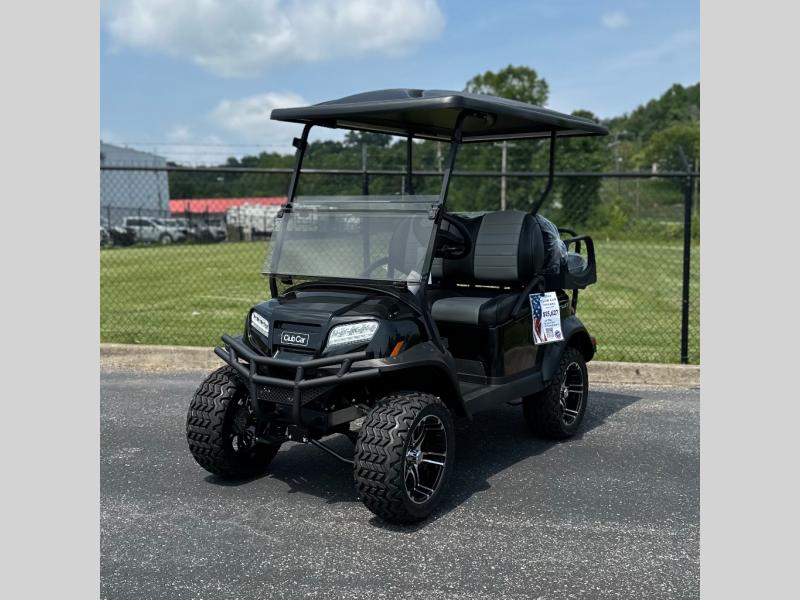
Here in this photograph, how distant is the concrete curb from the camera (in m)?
6.84

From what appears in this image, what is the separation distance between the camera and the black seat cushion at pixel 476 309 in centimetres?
462

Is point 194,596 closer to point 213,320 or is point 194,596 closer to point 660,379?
point 660,379

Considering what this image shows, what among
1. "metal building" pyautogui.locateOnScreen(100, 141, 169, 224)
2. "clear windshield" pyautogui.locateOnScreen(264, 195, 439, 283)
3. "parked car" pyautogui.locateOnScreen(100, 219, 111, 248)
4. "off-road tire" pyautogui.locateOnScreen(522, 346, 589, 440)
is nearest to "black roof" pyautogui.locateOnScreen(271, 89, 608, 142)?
"clear windshield" pyautogui.locateOnScreen(264, 195, 439, 283)

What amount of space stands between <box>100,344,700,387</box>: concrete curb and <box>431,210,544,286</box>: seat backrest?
226cm

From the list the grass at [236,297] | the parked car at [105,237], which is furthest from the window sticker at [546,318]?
the parked car at [105,237]

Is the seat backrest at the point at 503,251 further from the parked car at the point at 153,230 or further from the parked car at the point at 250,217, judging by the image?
the parked car at the point at 153,230

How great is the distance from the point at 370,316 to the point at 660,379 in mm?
3922

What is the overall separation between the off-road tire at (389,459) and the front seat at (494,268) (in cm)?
101

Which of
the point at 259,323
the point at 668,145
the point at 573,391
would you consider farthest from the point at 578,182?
the point at 668,145

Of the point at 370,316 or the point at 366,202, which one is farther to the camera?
the point at 366,202

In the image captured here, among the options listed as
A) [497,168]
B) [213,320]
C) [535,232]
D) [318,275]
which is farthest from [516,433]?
[497,168]

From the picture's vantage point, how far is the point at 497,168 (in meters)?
27.6

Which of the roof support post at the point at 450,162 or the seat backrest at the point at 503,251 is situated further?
the seat backrest at the point at 503,251

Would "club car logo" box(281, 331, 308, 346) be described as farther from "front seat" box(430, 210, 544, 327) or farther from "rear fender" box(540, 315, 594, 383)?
"rear fender" box(540, 315, 594, 383)
